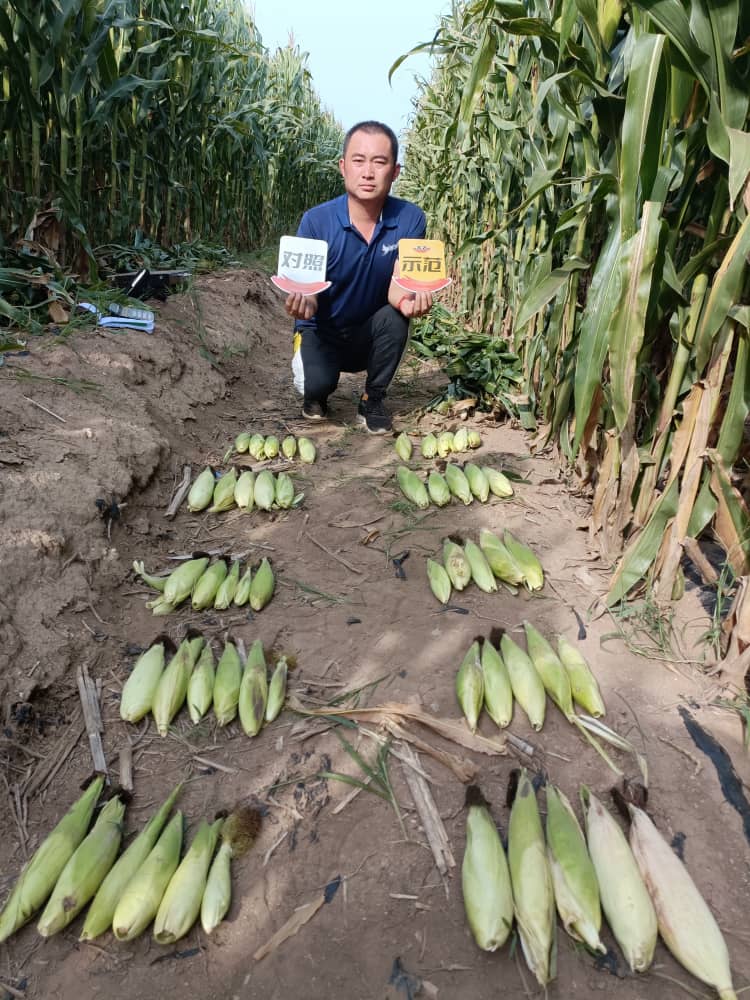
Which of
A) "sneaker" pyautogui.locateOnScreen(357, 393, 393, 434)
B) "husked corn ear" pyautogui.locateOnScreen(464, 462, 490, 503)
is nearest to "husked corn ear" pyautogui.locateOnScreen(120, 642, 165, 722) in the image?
"husked corn ear" pyautogui.locateOnScreen(464, 462, 490, 503)

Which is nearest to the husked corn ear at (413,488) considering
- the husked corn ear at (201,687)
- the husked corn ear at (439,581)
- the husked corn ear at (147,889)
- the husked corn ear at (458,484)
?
the husked corn ear at (458,484)

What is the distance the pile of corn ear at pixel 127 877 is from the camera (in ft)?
4.24

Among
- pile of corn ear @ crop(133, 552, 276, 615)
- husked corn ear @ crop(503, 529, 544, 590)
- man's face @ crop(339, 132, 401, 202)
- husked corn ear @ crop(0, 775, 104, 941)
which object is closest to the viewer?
husked corn ear @ crop(0, 775, 104, 941)

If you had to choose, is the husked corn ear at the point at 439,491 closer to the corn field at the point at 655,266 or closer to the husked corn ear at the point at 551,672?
the corn field at the point at 655,266

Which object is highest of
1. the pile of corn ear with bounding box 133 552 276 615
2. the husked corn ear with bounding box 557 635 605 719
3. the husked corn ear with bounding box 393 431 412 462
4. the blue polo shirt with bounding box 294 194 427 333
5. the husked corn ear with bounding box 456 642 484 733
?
the blue polo shirt with bounding box 294 194 427 333

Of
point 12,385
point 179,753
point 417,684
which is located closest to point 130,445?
point 12,385

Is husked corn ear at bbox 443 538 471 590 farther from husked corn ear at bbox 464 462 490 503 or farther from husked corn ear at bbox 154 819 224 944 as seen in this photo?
husked corn ear at bbox 154 819 224 944

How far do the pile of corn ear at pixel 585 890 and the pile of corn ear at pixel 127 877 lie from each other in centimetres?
57

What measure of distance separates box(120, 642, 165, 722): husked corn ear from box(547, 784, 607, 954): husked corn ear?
1.19 meters

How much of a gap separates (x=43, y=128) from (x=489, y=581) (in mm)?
4267

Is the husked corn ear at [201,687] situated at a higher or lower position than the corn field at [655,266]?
lower

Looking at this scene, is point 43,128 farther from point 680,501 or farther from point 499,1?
point 680,501

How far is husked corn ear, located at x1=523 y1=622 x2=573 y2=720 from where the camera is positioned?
182cm

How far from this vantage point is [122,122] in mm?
4945
